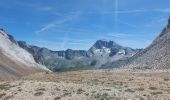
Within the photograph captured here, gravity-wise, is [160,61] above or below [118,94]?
above

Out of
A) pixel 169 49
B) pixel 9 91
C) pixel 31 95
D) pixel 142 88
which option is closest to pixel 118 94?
pixel 142 88

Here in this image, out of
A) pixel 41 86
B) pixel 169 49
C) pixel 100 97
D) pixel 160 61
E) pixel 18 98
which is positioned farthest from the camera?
pixel 169 49

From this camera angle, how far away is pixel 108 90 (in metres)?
50.7

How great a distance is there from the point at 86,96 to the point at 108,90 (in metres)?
3.44

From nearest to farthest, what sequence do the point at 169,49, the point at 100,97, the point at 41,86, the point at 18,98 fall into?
the point at 100,97, the point at 18,98, the point at 41,86, the point at 169,49

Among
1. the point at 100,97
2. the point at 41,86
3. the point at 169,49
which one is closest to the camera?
the point at 100,97

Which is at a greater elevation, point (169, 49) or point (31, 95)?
point (169, 49)

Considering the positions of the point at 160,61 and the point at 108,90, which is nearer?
the point at 108,90

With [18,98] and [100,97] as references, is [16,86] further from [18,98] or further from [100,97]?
[100,97]

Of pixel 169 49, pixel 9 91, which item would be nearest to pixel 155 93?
pixel 9 91

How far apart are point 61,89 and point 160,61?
4936 inches

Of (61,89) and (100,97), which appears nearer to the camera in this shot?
(100,97)

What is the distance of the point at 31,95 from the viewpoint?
54688 mm

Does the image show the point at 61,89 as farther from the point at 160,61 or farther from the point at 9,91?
the point at 160,61
